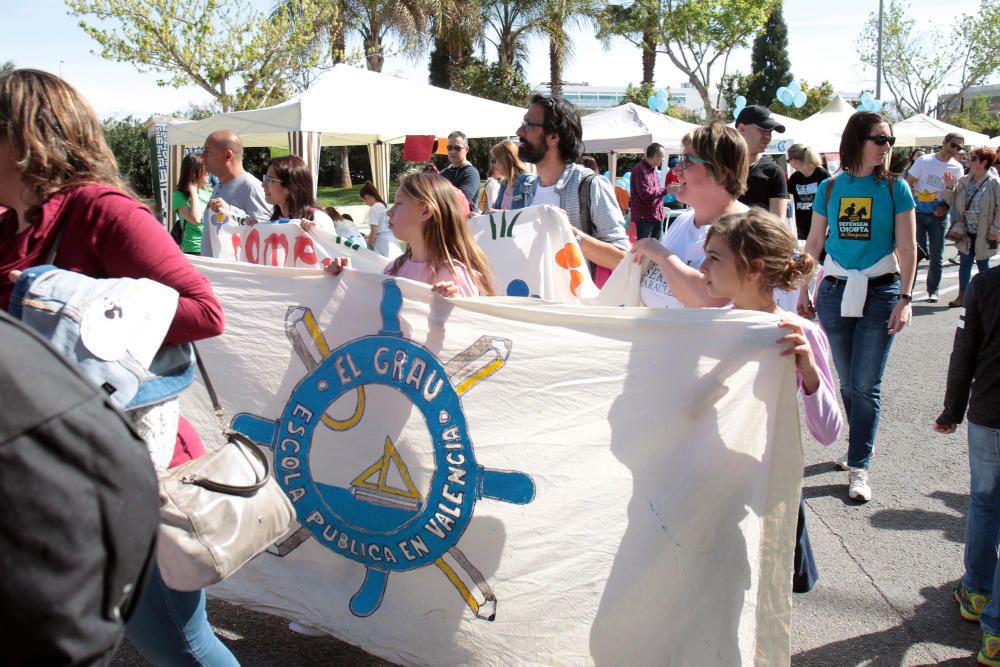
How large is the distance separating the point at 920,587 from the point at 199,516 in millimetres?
2817

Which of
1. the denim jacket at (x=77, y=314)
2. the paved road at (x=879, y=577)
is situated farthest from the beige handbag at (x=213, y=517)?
the paved road at (x=879, y=577)

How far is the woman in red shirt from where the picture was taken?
1.81 metres

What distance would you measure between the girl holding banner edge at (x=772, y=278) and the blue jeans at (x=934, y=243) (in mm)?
8454

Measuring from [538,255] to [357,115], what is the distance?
7.74m

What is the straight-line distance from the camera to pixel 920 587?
3.32m

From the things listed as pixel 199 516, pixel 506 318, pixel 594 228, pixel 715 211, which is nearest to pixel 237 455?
pixel 199 516

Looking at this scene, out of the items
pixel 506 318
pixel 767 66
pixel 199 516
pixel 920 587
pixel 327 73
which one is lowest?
pixel 920 587

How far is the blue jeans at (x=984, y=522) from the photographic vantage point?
2770 millimetres

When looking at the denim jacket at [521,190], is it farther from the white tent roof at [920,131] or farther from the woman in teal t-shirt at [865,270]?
the white tent roof at [920,131]

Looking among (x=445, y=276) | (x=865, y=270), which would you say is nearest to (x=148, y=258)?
(x=445, y=276)

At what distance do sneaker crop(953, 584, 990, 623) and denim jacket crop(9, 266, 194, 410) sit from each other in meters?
2.83

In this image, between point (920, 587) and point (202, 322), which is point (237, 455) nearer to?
point (202, 322)

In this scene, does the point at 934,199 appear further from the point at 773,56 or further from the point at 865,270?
the point at 773,56

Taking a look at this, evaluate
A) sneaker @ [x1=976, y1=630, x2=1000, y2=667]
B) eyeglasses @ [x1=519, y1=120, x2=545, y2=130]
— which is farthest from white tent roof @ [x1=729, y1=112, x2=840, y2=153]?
sneaker @ [x1=976, y1=630, x2=1000, y2=667]
